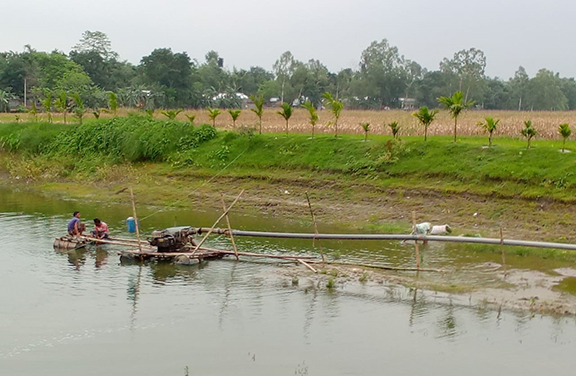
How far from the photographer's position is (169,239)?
15695 mm

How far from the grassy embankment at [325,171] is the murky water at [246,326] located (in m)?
4.07

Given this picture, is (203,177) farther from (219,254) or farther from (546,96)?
(546,96)

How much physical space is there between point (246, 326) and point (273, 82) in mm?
57728

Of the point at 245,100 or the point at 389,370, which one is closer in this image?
the point at 389,370

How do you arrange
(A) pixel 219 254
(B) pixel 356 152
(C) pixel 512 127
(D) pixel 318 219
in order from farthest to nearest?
(C) pixel 512 127 < (B) pixel 356 152 < (D) pixel 318 219 < (A) pixel 219 254

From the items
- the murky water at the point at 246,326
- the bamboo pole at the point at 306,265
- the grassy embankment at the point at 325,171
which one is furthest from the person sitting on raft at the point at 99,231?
the grassy embankment at the point at 325,171

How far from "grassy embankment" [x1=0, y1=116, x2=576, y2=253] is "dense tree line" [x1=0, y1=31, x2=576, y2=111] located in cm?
2206

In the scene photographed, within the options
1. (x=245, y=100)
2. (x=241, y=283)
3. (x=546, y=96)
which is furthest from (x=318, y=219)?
(x=546, y=96)

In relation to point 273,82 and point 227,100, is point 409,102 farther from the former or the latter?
point 227,100

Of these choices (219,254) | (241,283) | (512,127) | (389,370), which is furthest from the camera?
(512,127)

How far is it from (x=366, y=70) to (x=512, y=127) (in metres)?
39.2

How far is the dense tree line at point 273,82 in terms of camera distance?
5528 centimetres

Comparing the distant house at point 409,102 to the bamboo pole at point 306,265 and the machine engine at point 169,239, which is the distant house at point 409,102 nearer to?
the machine engine at point 169,239

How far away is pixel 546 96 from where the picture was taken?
66562 millimetres
